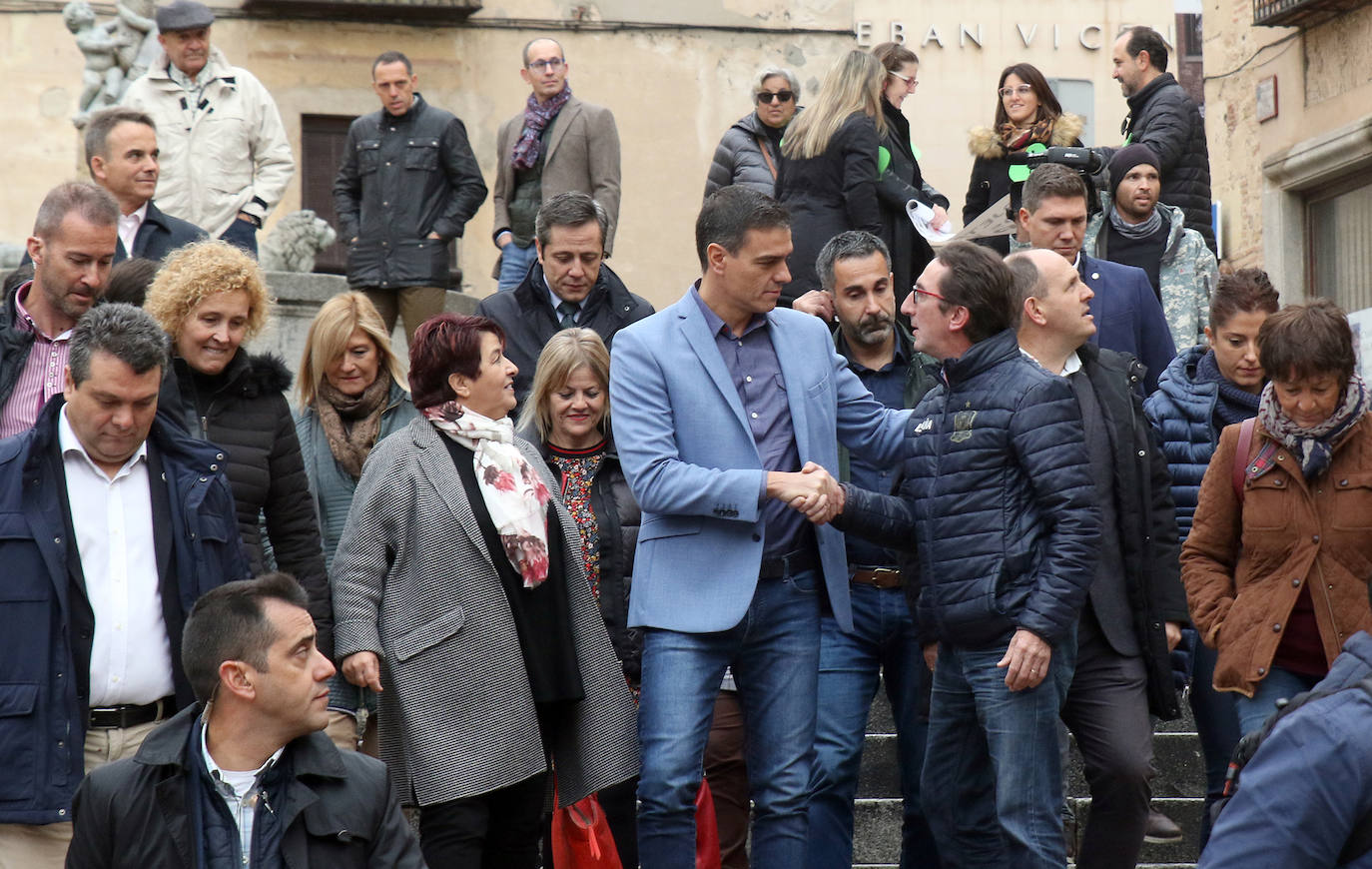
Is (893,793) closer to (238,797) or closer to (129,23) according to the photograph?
(238,797)

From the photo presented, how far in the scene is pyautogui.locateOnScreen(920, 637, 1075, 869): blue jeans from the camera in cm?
480

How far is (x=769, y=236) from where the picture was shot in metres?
5.24

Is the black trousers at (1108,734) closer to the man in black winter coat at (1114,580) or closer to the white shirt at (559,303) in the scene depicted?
the man in black winter coat at (1114,580)

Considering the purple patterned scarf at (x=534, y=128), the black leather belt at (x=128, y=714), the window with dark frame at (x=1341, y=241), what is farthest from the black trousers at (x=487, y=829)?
the window with dark frame at (x=1341, y=241)

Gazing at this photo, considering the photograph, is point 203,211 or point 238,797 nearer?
point 238,797

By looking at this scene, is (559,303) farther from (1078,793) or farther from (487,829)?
(1078,793)

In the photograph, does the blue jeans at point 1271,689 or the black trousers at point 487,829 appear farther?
the black trousers at point 487,829

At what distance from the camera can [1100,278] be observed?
7.12 m

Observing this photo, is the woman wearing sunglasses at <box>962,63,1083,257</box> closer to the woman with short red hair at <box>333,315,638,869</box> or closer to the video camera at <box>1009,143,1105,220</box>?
the video camera at <box>1009,143,1105,220</box>

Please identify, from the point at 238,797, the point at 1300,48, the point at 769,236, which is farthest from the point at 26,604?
the point at 1300,48

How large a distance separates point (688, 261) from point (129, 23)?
6.32 m

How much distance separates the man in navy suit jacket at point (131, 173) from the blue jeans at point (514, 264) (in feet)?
8.97

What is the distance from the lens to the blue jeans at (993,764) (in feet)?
15.7

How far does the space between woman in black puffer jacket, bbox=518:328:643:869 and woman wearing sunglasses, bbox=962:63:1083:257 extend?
146 inches
